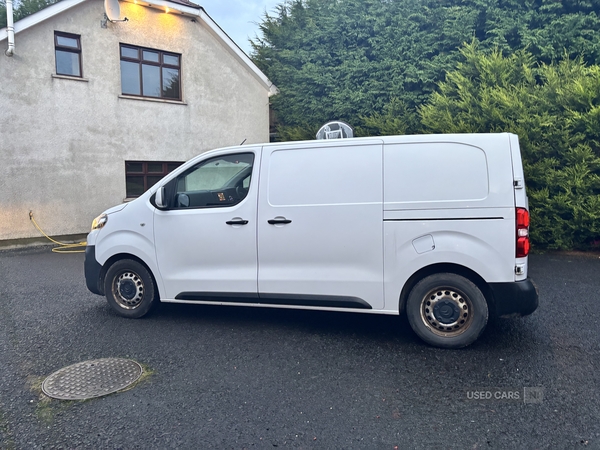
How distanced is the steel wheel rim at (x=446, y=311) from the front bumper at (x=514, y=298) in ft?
0.82

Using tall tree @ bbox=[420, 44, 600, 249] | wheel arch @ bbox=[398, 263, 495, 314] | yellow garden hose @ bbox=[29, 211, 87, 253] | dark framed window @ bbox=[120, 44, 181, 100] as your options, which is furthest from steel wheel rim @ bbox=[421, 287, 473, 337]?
dark framed window @ bbox=[120, 44, 181, 100]

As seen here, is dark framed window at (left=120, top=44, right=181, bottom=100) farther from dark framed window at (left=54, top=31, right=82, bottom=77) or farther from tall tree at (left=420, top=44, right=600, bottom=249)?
tall tree at (left=420, top=44, right=600, bottom=249)

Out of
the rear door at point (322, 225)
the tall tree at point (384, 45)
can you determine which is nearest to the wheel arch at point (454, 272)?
the rear door at point (322, 225)

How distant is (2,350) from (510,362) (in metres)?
4.68

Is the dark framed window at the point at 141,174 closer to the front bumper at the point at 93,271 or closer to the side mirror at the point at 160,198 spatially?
the front bumper at the point at 93,271

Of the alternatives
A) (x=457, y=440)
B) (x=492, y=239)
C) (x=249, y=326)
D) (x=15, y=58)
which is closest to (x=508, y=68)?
(x=492, y=239)

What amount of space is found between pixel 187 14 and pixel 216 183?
11.3 m

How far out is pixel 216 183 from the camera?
525cm

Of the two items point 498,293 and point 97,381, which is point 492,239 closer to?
point 498,293

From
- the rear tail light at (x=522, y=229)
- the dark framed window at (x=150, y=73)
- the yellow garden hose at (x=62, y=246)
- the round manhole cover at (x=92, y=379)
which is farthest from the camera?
the dark framed window at (x=150, y=73)

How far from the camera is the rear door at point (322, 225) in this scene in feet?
15.1

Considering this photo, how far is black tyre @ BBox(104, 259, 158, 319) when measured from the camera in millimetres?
5430

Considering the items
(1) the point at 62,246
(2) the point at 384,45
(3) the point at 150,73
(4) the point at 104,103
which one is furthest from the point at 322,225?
(3) the point at 150,73

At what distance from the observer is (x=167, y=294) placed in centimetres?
532
